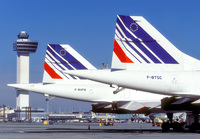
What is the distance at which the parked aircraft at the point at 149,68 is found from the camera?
30875mm

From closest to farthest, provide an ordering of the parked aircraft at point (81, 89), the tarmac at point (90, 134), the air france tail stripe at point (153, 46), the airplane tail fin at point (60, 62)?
the tarmac at point (90, 134)
the air france tail stripe at point (153, 46)
the parked aircraft at point (81, 89)
the airplane tail fin at point (60, 62)

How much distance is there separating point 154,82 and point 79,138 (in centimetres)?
781

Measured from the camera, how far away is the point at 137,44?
32.0 m

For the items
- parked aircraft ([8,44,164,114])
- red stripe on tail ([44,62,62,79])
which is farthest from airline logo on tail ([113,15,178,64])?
red stripe on tail ([44,62,62,79])

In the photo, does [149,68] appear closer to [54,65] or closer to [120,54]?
[120,54]

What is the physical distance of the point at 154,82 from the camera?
31078 mm

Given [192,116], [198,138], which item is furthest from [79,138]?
[192,116]

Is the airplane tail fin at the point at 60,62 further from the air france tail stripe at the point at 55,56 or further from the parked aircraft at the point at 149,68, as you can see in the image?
the parked aircraft at the point at 149,68

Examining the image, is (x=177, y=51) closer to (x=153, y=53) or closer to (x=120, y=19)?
(x=153, y=53)

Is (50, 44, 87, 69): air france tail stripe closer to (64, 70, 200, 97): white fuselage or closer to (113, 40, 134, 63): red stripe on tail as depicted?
(113, 40, 134, 63): red stripe on tail

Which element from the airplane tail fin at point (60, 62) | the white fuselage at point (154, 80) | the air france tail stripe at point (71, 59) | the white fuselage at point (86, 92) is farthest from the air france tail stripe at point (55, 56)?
the white fuselage at point (154, 80)

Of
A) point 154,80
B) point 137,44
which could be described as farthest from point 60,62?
point 154,80

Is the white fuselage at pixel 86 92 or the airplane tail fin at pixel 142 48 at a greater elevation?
the airplane tail fin at pixel 142 48

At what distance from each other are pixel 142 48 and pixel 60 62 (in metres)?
18.0
